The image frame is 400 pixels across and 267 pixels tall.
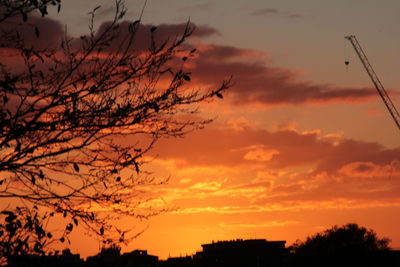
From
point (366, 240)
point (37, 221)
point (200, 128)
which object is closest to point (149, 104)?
point (200, 128)

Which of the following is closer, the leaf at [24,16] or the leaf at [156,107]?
the leaf at [24,16]

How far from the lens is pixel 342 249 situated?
122875 mm

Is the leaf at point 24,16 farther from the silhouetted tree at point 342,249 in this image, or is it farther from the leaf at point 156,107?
the silhouetted tree at point 342,249

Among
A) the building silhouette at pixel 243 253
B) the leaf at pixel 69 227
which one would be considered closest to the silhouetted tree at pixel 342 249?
the building silhouette at pixel 243 253

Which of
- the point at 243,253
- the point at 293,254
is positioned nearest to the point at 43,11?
A: the point at 293,254

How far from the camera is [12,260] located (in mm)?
15359

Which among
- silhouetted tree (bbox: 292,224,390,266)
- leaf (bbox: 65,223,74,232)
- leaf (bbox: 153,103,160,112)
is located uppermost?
silhouetted tree (bbox: 292,224,390,266)

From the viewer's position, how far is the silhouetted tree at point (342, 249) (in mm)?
118375

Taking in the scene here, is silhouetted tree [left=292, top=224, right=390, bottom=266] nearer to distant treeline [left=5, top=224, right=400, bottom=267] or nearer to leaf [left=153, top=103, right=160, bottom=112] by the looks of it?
distant treeline [left=5, top=224, right=400, bottom=267]

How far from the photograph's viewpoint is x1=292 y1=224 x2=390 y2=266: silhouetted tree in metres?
118

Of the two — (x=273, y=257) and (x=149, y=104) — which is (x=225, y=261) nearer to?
(x=273, y=257)

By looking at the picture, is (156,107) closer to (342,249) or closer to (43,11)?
(43,11)

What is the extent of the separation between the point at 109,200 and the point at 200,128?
9.43 feet

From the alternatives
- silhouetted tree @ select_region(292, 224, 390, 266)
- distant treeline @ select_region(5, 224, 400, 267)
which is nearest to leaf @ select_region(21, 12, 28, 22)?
distant treeline @ select_region(5, 224, 400, 267)
